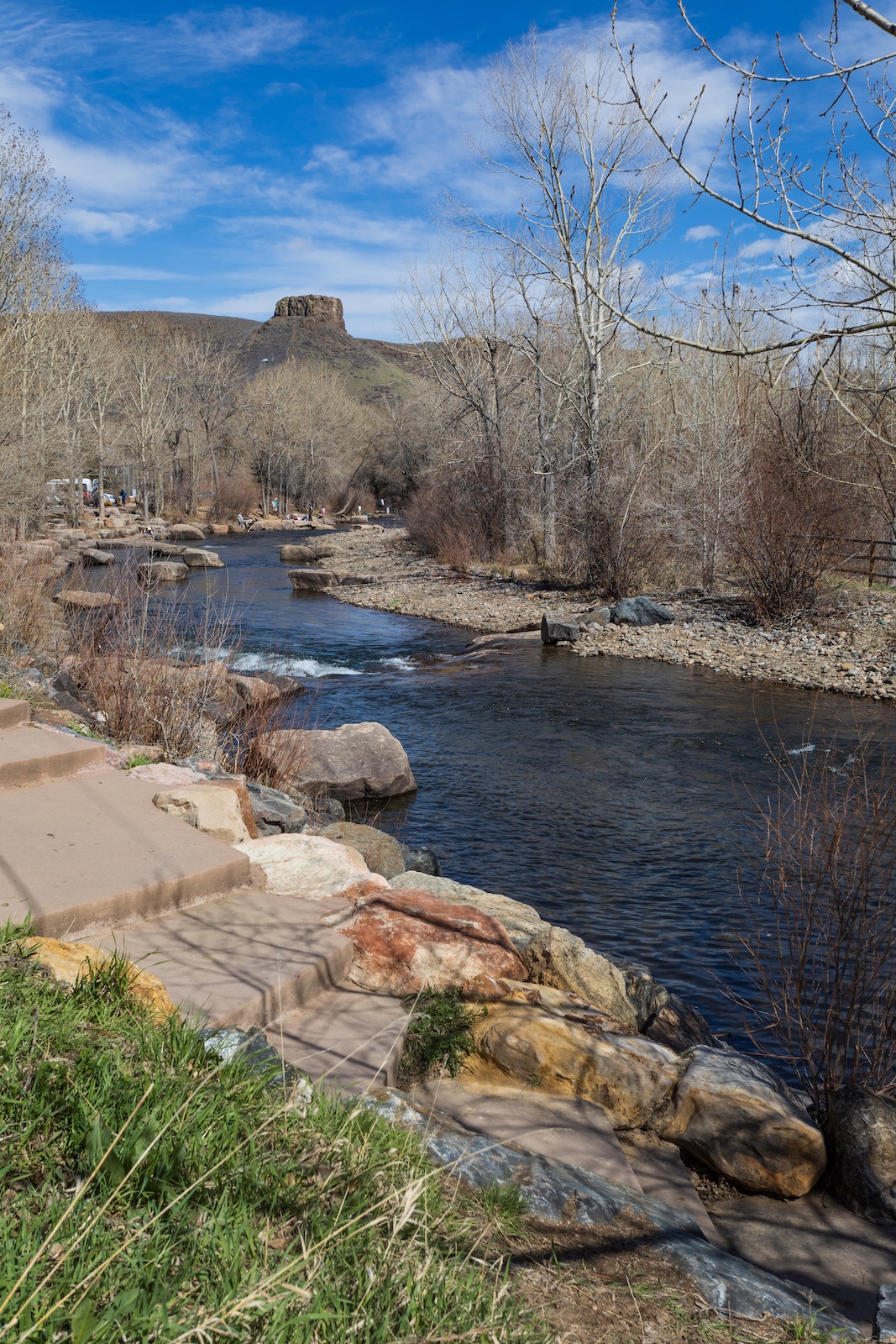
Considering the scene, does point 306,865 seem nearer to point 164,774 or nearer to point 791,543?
point 164,774

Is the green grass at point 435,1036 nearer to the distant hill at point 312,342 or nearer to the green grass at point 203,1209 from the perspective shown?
the green grass at point 203,1209

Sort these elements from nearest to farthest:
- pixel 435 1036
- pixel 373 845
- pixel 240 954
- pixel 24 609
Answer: pixel 240 954, pixel 435 1036, pixel 373 845, pixel 24 609

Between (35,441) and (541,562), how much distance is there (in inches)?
555

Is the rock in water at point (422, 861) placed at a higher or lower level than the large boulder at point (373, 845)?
lower

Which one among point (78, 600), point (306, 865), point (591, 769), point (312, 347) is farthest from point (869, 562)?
point (312, 347)

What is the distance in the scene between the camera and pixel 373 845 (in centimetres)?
704

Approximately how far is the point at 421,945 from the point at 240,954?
0.91 m

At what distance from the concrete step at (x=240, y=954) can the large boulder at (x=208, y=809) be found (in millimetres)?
1021

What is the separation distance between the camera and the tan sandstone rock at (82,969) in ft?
9.57

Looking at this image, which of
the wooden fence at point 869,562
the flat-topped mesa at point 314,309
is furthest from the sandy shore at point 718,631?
the flat-topped mesa at point 314,309

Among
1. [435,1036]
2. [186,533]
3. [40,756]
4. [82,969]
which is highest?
[186,533]

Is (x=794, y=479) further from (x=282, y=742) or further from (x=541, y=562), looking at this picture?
(x=282, y=742)

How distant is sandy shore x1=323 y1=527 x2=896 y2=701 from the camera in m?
14.3

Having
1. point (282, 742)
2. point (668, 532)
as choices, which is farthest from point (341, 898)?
point (668, 532)
